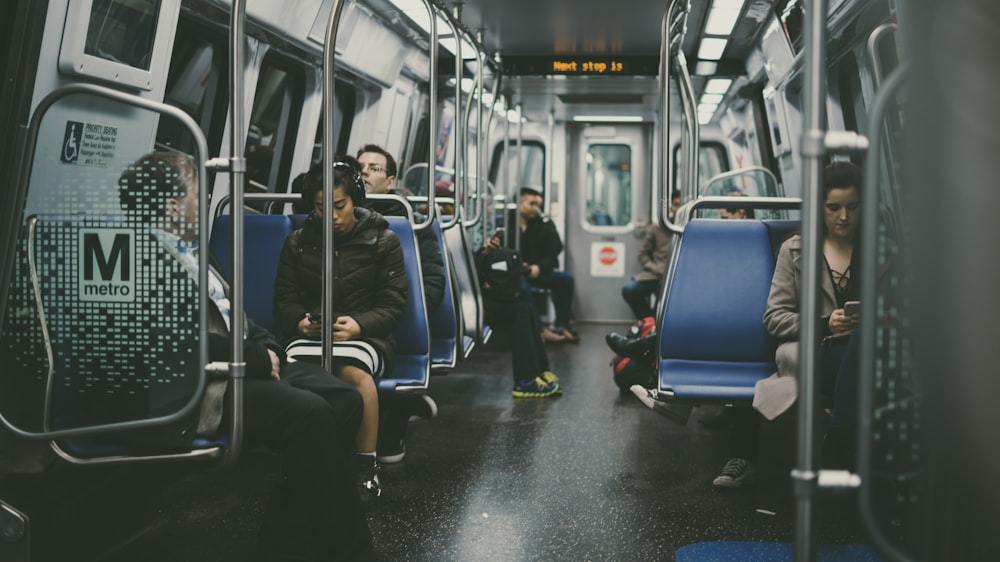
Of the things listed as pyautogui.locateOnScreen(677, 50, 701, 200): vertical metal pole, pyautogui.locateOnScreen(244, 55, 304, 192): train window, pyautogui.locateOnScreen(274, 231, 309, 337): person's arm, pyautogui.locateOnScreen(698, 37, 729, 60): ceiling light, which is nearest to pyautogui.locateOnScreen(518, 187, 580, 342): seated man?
pyautogui.locateOnScreen(698, 37, 729, 60): ceiling light

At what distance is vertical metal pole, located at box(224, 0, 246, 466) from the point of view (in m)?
2.37

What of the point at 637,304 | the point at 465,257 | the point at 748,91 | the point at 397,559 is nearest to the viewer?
the point at 397,559

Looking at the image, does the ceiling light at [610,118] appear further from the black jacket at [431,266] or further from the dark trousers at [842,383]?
the dark trousers at [842,383]

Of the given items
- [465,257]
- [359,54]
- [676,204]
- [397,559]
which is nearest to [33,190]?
[397,559]

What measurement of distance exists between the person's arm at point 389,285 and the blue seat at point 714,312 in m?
1.15

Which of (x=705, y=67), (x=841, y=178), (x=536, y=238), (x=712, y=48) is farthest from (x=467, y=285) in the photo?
(x=536, y=238)

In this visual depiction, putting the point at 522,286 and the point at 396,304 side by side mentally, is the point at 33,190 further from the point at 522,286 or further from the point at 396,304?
the point at 522,286

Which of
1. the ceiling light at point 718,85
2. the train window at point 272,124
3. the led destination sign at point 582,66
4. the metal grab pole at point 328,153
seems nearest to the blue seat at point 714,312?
the metal grab pole at point 328,153

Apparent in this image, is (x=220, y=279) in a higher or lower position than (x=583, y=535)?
higher

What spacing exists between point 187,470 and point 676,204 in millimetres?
8083

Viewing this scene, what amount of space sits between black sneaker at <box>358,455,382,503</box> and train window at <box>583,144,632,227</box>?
850 cm

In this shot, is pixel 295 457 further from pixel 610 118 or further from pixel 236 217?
pixel 610 118

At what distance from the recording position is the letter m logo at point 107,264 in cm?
243

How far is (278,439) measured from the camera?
9.20 ft
